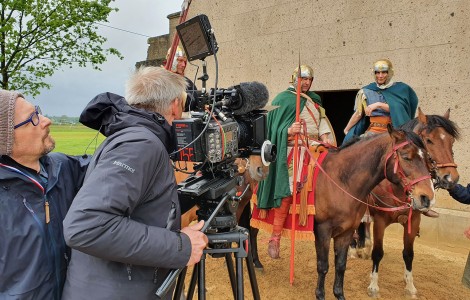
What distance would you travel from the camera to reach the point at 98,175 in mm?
1034

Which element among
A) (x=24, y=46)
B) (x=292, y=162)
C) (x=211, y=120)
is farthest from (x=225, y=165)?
(x=24, y=46)

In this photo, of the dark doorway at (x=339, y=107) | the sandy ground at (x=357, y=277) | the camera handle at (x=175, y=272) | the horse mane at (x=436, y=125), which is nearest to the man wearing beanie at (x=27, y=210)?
the camera handle at (x=175, y=272)

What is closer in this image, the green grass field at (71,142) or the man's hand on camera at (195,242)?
the man's hand on camera at (195,242)

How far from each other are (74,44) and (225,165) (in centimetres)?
869

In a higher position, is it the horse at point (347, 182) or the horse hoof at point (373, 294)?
the horse at point (347, 182)

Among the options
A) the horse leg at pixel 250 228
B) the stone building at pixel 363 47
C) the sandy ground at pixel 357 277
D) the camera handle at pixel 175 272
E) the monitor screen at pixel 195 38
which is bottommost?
the sandy ground at pixel 357 277

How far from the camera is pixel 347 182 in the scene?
9.80 feet

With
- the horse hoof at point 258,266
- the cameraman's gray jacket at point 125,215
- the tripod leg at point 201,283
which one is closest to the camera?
the cameraman's gray jacket at point 125,215

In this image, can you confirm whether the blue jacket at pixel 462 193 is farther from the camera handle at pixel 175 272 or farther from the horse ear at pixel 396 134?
the camera handle at pixel 175 272

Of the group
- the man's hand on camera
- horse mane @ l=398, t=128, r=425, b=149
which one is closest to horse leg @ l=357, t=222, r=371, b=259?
horse mane @ l=398, t=128, r=425, b=149

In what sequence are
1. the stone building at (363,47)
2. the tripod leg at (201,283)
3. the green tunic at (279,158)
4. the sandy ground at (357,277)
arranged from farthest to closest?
1. the stone building at (363,47)
2. the sandy ground at (357,277)
3. the green tunic at (279,158)
4. the tripod leg at (201,283)

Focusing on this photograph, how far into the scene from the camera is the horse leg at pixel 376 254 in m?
3.26

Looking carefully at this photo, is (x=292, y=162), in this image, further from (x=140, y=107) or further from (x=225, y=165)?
(x=140, y=107)

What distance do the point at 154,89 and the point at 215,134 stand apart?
0.88 ft
